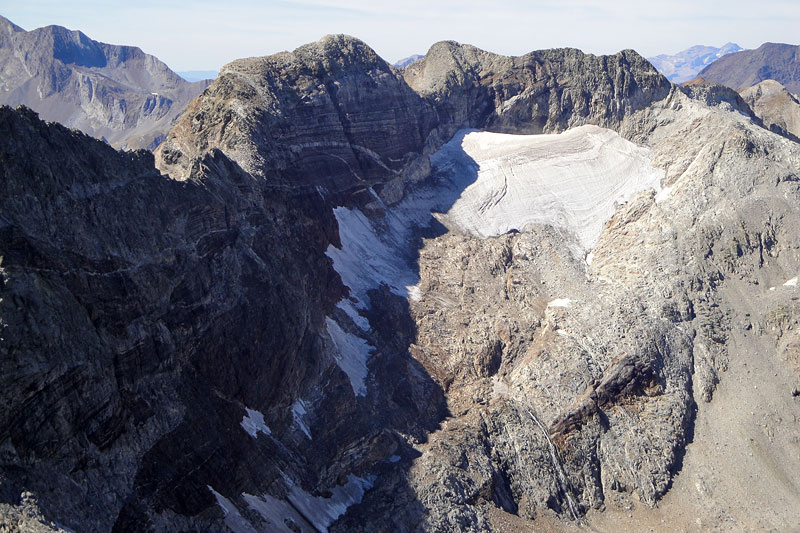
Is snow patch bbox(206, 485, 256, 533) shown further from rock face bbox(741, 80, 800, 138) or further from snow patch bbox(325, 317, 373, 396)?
rock face bbox(741, 80, 800, 138)

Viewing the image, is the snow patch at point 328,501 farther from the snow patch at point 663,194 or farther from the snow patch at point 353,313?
the snow patch at point 663,194

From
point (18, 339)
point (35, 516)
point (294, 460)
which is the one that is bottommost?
point (294, 460)

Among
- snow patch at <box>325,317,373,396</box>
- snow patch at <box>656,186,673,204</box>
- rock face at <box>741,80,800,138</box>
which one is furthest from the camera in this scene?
rock face at <box>741,80,800,138</box>

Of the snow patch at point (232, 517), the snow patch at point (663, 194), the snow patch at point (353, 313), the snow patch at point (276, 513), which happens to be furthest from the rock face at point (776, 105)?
the snow patch at point (232, 517)

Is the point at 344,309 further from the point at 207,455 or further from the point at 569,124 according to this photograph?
the point at 569,124

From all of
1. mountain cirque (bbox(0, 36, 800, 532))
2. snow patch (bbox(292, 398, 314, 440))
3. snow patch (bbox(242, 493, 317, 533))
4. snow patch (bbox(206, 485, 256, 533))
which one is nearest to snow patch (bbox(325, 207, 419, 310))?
mountain cirque (bbox(0, 36, 800, 532))

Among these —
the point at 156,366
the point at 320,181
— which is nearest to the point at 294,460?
the point at 156,366

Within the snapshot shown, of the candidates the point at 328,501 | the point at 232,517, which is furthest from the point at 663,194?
the point at 232,517
